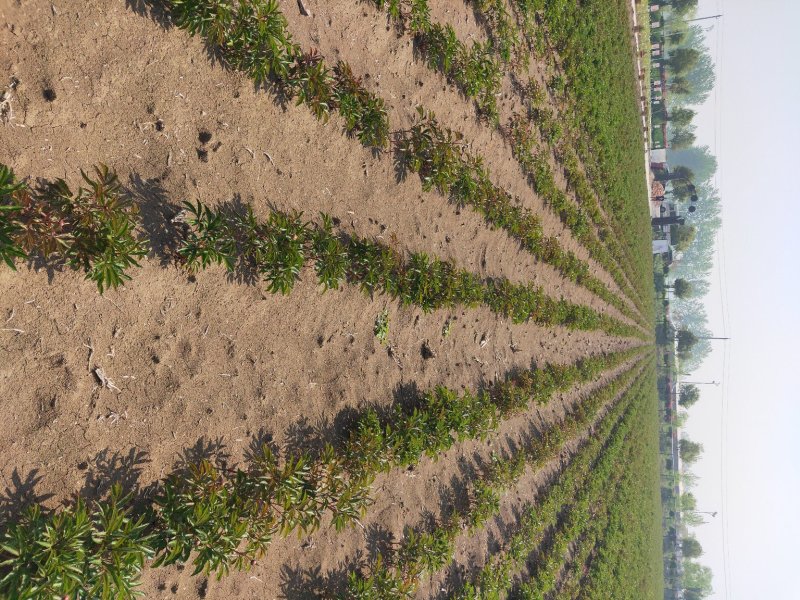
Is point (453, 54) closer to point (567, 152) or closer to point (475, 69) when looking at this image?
point (475, 69)

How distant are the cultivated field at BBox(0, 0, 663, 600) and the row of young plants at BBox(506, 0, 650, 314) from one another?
6.00 feet

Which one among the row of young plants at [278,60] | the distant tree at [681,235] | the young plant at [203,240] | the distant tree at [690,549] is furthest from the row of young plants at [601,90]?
the distant tree at [690,549]

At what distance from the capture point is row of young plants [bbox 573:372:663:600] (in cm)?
1261

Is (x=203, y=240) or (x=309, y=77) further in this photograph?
(x=309, y=77)

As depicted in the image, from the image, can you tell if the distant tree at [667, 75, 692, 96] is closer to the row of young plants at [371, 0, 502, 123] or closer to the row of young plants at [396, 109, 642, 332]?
the row of young plants at [396, 109, 642, 332]

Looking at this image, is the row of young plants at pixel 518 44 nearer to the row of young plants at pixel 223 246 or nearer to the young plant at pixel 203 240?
the row of young plants at pixel 223 246

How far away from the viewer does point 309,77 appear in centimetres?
485

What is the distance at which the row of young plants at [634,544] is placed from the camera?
1261 cm

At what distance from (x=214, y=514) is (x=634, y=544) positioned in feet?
58.5

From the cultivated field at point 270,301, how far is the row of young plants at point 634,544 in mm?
4393

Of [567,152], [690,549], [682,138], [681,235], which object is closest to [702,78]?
[682,138]

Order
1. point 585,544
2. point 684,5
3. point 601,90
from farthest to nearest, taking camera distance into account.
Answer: point 684,5 < point 601,90 < point 585,544

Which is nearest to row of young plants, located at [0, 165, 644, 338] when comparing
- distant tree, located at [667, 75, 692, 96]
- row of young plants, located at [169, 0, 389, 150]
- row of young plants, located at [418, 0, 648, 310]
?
row of young plants, located at [169, 0, 389, 150]

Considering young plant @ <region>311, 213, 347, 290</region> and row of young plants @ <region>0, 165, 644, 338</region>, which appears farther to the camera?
young plant @ <region>311, 213, 347, 290</region>
